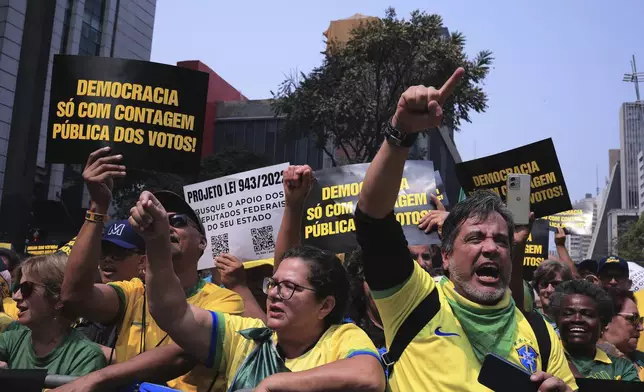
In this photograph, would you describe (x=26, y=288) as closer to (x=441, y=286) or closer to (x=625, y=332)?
(x=441, y=286)

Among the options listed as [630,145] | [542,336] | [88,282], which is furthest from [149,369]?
[630,145]

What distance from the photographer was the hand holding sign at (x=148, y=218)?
8.41 feet

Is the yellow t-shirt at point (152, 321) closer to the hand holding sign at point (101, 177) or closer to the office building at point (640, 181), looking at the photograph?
the hand holding sign at point (101, 177)

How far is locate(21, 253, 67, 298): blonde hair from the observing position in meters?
3.40

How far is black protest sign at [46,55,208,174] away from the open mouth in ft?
9.77

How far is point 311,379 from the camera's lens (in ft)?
7.51

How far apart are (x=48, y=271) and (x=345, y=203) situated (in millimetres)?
2802

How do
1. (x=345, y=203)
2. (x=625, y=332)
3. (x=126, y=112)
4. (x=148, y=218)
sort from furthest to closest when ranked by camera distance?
(x=345, y=203) < (x=126, y=112) < (x=625, y=332) < (x=148, y=218)

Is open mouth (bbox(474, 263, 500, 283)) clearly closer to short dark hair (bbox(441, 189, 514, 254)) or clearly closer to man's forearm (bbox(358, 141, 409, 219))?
short dark hair (bbox(441, 189, 514, 254))

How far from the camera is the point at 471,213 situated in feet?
9.09

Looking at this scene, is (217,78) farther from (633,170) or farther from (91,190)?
(633,170)

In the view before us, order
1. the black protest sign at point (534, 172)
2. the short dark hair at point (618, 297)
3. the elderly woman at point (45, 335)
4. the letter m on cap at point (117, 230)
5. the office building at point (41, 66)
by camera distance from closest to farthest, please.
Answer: the elderly woman at point (45, 335) → the letter m on cap at point (117, 230) → the short dark hair at point (618, 297) → the black protest sign at point (534, 172) → the office building at point (41, 66)

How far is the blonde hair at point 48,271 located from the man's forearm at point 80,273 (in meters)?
0.24

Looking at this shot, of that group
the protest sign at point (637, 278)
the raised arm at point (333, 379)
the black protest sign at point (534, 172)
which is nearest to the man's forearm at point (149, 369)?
the raised arm at point (333, 379)
